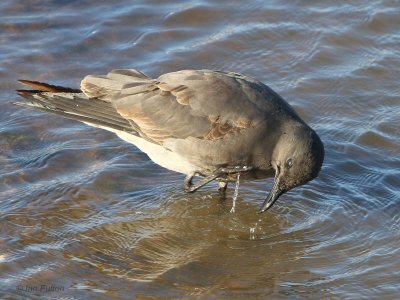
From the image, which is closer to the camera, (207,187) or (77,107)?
(77,107)

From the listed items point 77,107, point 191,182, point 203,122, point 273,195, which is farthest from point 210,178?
point 77,107

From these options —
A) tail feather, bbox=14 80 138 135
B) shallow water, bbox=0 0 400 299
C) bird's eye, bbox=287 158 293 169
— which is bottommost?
shallow water, bbox=0 0 400 299

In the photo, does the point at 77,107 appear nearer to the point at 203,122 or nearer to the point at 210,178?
the point at 203,122

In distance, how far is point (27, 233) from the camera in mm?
7102

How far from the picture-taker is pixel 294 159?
23.8 ft

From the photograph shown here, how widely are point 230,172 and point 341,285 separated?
59.4 inches

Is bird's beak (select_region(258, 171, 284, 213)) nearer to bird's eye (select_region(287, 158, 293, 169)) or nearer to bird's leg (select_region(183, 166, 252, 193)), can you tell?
bird's eye (select_region(287, 158, 293, 169))

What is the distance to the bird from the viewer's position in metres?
7.34

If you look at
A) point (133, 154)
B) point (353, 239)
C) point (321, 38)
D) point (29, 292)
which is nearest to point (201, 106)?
point (133, 154)

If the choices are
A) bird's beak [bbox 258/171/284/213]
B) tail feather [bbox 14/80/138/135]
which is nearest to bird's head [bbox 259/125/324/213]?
bird's beak [bbox 258/171/284/213]

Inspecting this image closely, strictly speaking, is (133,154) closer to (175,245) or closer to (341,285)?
(175,245)

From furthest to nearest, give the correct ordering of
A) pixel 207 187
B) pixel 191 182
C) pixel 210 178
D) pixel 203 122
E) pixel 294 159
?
pixel 207 187 < pixel 191 182 < pixel 210 178 < pixel 203 122 < pixel 294 159

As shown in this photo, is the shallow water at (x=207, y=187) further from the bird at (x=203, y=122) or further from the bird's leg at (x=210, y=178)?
the bird at (x=203, y=122)

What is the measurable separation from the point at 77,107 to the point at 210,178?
135 centimetres
